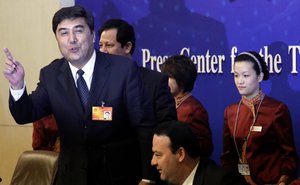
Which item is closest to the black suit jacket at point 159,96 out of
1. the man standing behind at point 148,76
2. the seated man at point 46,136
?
the man standing behind at point 148,76

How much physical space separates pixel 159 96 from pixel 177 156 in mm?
357

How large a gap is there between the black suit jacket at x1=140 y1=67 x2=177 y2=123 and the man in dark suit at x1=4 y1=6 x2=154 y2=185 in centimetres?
35

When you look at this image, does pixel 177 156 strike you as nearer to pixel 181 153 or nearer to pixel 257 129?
pixel 181 153

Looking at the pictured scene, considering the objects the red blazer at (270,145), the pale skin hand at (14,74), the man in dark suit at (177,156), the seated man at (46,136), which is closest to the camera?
the pale skin hand at (14,74)

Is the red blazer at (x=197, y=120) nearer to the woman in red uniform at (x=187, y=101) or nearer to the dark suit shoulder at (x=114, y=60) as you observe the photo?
the woman in red uniform at (x=187, y=101)

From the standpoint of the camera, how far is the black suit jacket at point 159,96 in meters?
2.87

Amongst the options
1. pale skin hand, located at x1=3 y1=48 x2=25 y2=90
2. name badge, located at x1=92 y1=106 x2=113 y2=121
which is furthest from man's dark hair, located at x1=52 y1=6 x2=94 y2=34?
name badge, located at x1=92 y1=106 x2=113 y2=121

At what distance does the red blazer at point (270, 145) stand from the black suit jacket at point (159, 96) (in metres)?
0.74

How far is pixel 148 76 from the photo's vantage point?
3.01 meters

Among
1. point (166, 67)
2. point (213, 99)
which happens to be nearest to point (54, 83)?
point (166, 67)

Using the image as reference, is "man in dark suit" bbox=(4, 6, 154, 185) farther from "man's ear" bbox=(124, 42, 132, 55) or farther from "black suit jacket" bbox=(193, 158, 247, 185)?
"man's ear" bbox=(124, 42, 132, 55)

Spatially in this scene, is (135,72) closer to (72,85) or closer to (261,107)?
(72,85)

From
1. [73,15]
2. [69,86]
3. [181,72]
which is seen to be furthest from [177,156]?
[181,72]

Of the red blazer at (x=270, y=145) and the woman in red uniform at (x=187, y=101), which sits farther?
the woman in red uniform at (x=187, y=101)
